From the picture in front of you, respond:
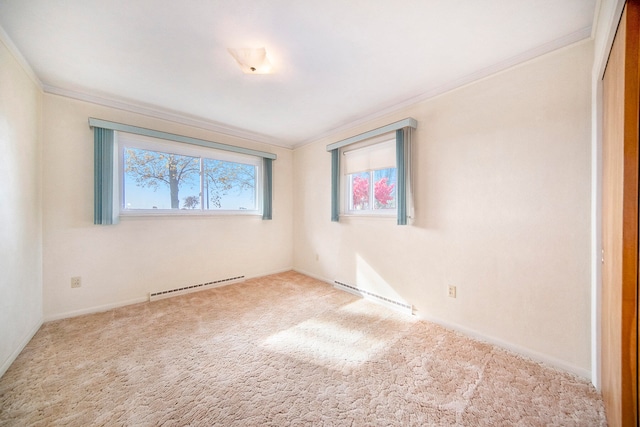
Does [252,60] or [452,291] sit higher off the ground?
[252,60]

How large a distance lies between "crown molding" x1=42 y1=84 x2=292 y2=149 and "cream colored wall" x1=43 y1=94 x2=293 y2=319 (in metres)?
0.07

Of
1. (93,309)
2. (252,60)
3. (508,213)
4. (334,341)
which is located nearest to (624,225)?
(508,213)

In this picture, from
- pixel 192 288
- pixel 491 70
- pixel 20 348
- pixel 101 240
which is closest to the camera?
pixel 20 348

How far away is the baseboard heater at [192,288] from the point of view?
2987mm

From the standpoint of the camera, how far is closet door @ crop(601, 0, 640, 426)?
101 centimetres

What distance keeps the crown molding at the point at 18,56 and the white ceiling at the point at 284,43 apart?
0.03 meters

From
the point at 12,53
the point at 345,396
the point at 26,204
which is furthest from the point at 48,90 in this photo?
the point at 345,396

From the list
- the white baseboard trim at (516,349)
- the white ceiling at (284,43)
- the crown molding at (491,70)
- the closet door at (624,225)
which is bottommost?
the white baseboard trim at (516,349)

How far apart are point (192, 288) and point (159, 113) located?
241 centimetres

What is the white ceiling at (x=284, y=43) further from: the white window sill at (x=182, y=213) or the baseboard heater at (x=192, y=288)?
the baseboard heater at (x=192, y=288)

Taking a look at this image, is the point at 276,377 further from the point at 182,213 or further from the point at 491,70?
the point at 491,70

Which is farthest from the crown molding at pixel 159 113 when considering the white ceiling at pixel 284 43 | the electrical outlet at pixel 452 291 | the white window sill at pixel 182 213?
the electrical outlet at pixel 452 291

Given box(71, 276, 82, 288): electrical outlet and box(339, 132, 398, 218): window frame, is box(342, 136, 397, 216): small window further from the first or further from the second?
box(71, 276, 82, 288): electrical outlet

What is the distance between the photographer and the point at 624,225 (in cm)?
105
